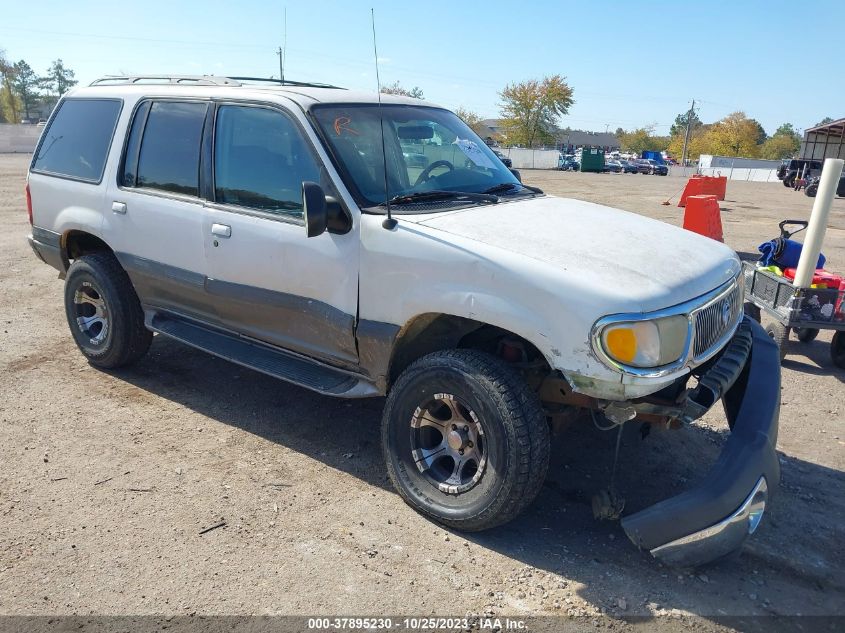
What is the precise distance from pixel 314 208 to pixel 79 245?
3020mm

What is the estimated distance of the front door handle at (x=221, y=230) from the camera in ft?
13.2

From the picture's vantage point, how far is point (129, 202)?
4.64 m

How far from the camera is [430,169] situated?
4.07 meters

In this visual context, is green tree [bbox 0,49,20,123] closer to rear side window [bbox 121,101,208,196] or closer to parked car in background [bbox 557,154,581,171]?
parked car in background [bbox 557,154,581,171]

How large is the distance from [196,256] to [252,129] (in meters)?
0.89

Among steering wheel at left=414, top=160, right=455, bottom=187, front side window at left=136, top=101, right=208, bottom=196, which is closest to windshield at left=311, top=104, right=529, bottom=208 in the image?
steering wheel at left=414, top=160, right=455, bottom=187

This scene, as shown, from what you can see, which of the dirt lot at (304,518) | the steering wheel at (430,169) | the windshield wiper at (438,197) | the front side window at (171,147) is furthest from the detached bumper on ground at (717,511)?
the front side window at (171,147)

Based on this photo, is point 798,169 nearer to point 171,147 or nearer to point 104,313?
point 171,147

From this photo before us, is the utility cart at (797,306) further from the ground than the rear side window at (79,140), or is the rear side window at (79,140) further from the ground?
the rear side window at (79,140)

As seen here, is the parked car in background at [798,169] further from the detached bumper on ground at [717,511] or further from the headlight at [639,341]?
the headlight at [639,341]

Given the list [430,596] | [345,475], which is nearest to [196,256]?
[345,475]

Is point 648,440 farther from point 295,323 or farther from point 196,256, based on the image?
point 196,256

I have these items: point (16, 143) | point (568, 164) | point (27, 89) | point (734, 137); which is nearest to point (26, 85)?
point (27, 89)

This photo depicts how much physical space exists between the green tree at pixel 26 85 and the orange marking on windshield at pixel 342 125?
107 m
